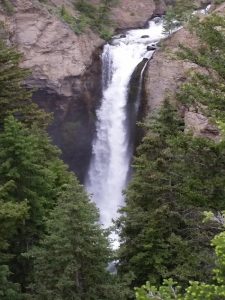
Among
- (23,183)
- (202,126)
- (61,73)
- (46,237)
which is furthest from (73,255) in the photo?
(61,73)

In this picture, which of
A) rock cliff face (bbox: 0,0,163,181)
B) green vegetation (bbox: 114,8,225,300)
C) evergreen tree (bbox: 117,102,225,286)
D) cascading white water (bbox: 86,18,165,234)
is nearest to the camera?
green vegetation (bbox: 114,8,225,300)

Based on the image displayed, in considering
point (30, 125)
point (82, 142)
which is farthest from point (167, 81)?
point (30, 125)

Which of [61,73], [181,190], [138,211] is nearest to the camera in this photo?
[181,190]

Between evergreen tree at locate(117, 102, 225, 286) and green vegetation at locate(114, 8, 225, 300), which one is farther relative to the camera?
evergreen tree at locate(117, 102, 225, 286)

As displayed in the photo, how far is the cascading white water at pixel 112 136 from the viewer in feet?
107

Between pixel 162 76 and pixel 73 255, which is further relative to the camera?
pixel 162 76

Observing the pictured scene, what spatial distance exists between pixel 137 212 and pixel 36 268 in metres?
4.18

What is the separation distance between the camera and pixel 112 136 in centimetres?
3406

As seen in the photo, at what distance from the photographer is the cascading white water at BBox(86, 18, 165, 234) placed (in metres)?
32.5

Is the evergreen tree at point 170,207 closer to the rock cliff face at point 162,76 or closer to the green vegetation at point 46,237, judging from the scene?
the green vegetation at point 46,237

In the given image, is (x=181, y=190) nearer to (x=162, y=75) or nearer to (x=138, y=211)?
(x=138, y=211)

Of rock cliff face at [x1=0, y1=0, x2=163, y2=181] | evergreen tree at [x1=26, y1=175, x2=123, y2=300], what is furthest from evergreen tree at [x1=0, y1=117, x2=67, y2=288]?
rock cliff face at [x1=0, y1=0, x2=163, y2=181]

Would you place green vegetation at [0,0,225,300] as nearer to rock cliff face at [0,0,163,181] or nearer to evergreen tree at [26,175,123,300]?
evergreen tree at [26,175,123,300]

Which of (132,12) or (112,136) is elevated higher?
(132,12)
